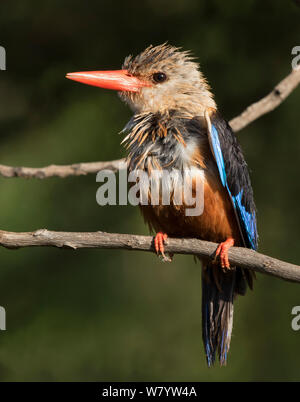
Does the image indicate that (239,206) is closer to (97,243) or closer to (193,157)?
(193,157)

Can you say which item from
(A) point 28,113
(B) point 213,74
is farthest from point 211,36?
(A) point 28,113

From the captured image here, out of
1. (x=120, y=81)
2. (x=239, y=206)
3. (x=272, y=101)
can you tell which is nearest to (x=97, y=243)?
(x=239, y=206)

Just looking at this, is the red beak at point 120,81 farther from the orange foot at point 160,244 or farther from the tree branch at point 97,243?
the tree branch at point 97,243

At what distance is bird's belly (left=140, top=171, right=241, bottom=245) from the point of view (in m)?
3.27

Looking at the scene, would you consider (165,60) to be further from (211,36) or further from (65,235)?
(211,36)

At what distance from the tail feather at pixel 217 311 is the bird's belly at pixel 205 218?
1.04ft

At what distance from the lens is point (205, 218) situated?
3309mm

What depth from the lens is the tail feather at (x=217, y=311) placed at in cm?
370

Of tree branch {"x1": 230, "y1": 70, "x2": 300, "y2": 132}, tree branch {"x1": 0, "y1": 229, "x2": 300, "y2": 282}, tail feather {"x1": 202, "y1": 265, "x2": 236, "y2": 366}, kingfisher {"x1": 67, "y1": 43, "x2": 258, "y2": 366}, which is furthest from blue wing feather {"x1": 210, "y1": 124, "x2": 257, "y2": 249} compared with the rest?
tree branch {"x1": 230, "y1": 70, "x2": 300, "y2": 132}

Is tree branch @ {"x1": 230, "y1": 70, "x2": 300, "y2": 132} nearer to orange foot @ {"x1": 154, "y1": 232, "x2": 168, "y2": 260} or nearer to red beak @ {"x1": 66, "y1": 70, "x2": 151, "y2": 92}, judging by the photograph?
red beak @ {"x1": 66, "y1": 70, "x2": 151, "y2": 92}

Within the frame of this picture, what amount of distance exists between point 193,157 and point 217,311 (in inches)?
38.2

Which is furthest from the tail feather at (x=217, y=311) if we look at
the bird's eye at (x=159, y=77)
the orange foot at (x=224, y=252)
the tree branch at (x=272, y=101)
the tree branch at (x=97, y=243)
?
the bird's eye at (x=159, y=77)

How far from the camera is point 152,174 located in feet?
10.7

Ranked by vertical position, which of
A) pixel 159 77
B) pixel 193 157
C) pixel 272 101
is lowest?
pixel 193 157
